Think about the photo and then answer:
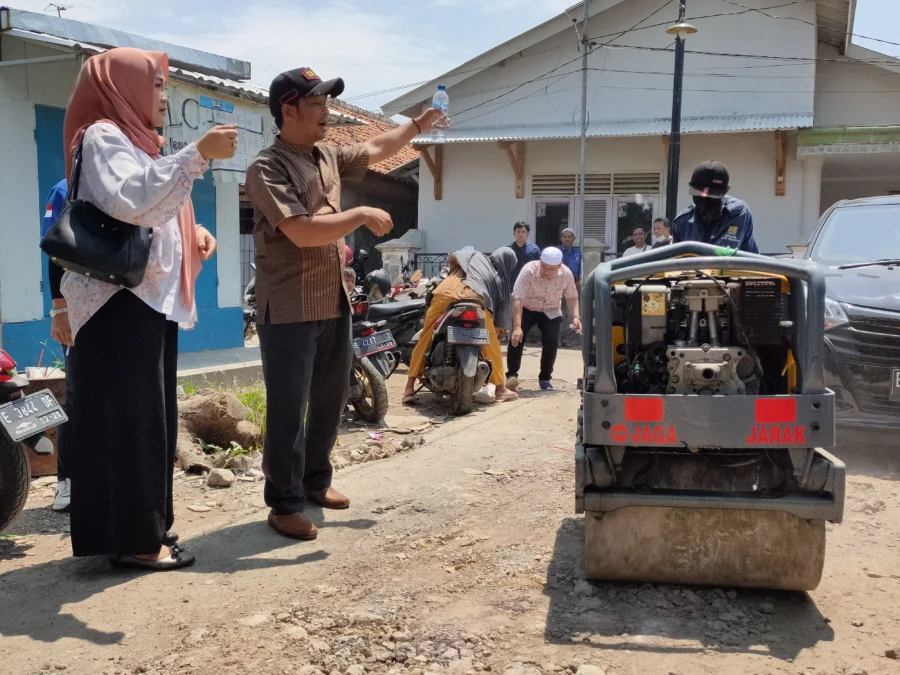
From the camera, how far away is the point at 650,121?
15.3m

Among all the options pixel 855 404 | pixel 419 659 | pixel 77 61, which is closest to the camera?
pixel 419 659

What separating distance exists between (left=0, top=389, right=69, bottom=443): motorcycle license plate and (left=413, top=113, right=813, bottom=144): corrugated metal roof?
39.2ft

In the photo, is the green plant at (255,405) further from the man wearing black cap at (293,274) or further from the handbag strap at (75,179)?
the handbag strap at (75,179)

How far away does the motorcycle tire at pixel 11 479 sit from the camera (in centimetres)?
368

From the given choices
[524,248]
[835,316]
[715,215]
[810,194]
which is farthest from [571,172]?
[715,215]

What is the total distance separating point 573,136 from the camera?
14859 mm

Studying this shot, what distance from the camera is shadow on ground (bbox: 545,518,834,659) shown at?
2855 millimetres

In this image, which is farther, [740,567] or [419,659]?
[740,567]

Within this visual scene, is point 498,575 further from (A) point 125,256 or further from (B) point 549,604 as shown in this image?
(A) point 125,256

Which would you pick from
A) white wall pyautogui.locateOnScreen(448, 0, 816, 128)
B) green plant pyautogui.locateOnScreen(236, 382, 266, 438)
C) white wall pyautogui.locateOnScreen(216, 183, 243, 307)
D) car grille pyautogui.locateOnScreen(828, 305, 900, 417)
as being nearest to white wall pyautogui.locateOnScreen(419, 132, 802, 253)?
white wall pyautogui.locateOnScreen(448, 0, 816, 128)

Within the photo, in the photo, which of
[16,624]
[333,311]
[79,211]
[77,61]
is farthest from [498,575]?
[77,61]

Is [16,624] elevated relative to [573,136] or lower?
lower

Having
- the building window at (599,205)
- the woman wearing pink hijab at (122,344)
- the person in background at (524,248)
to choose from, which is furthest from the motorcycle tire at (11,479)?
the building window at (599,205)

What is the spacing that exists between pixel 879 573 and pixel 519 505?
5.68ft
